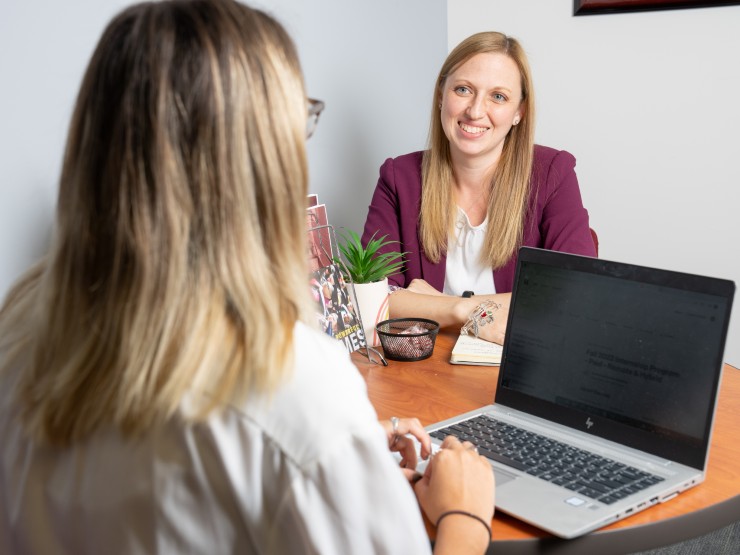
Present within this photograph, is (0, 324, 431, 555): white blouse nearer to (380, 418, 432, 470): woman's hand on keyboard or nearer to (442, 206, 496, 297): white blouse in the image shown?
(380, 418, 432, 470): woman's hand on keyboard

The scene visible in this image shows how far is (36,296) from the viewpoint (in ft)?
2.70

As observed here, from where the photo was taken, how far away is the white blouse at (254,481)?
68 cm

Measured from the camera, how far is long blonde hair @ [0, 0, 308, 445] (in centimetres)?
69

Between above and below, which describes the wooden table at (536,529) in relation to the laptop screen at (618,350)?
below

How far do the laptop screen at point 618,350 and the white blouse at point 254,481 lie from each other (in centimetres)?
49

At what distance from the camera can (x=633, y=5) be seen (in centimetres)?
255

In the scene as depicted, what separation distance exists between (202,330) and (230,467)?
0.12m

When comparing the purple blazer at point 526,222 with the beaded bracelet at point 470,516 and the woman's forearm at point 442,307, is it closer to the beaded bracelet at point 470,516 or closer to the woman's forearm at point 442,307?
the woman's forearm at point 442,307

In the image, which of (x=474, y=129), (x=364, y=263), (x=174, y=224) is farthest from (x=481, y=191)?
(x=174, y=224)

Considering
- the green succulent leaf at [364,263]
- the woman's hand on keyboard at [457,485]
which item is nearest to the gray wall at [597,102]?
the green succulent leaf at [364,263]

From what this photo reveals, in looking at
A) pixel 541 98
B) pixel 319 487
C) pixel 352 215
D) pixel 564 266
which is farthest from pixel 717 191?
pixel 319 487

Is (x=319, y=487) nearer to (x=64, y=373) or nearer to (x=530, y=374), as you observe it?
(x=64, y=373)

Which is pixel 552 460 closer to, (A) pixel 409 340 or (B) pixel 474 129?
(A) pixel 409 340

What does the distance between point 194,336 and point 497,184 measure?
158cm
